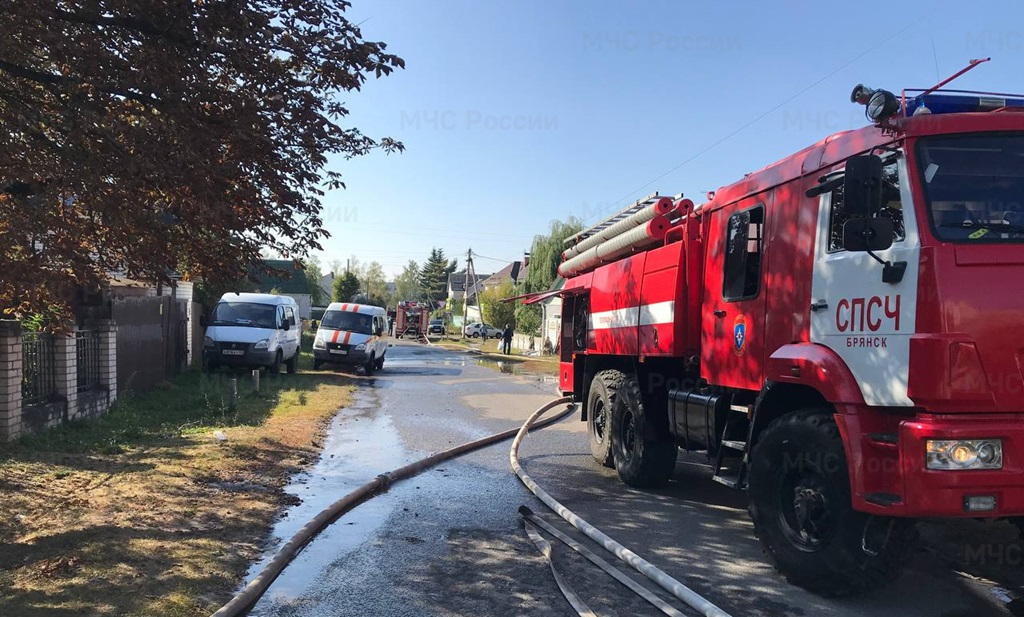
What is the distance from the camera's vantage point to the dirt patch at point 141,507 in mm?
4496

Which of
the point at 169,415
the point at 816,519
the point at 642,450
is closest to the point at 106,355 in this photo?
the point at 169,415

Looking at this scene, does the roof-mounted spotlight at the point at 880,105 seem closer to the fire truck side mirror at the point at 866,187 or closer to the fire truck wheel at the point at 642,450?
the fire truck side mirror at the point at 866,187

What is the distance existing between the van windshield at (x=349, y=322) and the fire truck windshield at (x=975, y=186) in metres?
19.0

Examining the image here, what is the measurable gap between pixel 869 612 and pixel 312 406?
10.8m

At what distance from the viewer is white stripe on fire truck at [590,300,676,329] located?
24.1ft

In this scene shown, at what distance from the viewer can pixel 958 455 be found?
395 cm

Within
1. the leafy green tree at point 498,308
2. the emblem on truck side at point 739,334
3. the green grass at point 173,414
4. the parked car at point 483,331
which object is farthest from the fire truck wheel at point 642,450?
the parked car at point 483,331

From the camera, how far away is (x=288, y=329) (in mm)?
19484

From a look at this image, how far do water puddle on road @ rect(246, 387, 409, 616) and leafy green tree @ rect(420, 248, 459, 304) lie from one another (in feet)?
334

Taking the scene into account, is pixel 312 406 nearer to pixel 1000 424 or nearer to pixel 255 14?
pixel 255 14

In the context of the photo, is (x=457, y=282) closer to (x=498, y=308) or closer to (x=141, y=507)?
(x=498, y=308)

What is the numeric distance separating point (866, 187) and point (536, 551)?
359 cm

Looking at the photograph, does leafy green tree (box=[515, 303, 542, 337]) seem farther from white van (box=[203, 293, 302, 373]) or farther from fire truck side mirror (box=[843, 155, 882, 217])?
fire truck side mirror (box=[843, 155, 882, 217])

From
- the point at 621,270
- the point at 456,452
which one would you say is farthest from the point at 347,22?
the point at 456,452
